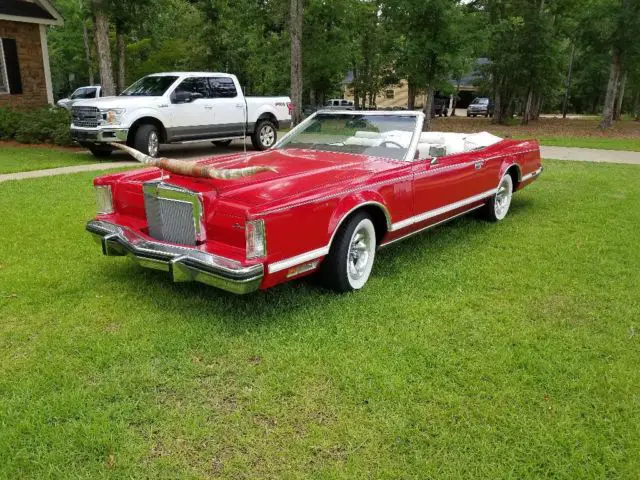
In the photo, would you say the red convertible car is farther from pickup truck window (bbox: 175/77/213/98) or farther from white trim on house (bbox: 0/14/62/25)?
white trim on house (bbox: 0/14/62/25)

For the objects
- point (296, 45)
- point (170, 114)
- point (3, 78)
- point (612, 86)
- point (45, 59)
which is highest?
point (296, 45)

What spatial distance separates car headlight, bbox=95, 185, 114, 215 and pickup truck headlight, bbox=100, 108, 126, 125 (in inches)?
290

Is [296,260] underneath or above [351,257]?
above

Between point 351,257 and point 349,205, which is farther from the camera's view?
point 351,257

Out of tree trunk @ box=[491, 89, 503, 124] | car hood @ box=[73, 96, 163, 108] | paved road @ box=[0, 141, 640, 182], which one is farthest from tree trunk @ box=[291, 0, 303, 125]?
tree trunk @ box=[491, 89, 503, 124]

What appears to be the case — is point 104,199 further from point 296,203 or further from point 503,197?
point 503,197

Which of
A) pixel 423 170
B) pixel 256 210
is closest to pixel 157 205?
pixel 256 210

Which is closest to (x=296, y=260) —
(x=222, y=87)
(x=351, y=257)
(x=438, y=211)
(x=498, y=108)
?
(x=351, y=257)

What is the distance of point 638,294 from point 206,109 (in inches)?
405

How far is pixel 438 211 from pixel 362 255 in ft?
3.74

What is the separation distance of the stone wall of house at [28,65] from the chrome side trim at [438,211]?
15.0 meters

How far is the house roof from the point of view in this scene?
50.8ft

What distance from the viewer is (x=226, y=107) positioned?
515 inches

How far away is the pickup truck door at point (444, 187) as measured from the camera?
16.3ft
